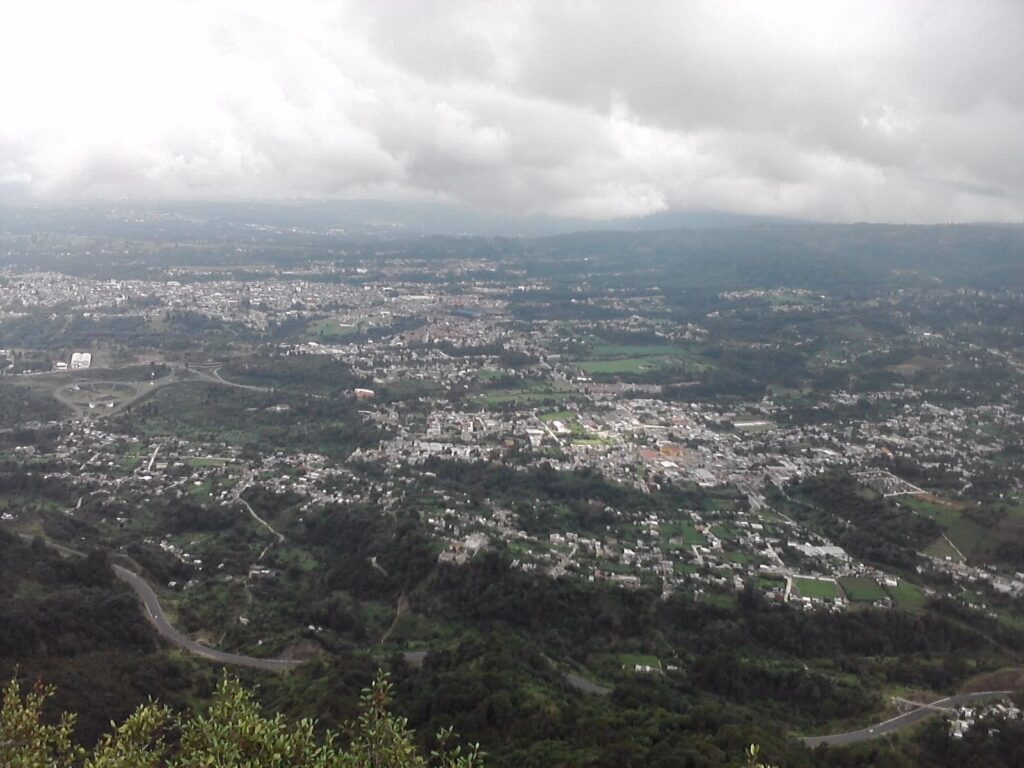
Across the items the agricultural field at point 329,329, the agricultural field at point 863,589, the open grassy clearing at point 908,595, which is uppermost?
the agricultural field at point 329,329

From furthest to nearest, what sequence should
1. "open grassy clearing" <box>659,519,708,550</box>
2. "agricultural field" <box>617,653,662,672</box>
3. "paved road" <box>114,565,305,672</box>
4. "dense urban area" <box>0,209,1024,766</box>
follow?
"open grassy clearing" <box>659,519,708,550</box> < "agricultural field" <box>617,653,662,672</box> < "paved road" <box>114,565,305,672</box> < "dense urban area" <box>0,209,1024,766</box>

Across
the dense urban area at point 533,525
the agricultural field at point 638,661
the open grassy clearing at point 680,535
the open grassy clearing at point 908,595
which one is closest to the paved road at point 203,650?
the dense urban area at point 533,525

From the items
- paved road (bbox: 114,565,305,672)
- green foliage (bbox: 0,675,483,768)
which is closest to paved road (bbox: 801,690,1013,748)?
green foliage (bbox: 0,675,483,768)

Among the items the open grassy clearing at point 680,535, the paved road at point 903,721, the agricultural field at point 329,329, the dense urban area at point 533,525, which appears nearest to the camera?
the paved road at point 903,721

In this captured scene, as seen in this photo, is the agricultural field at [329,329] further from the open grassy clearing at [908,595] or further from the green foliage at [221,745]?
the green foliage at [221,745]

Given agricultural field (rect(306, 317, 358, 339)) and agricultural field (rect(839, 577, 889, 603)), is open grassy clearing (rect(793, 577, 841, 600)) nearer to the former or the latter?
agricultural field (rect(839, 577, 889, 603))
